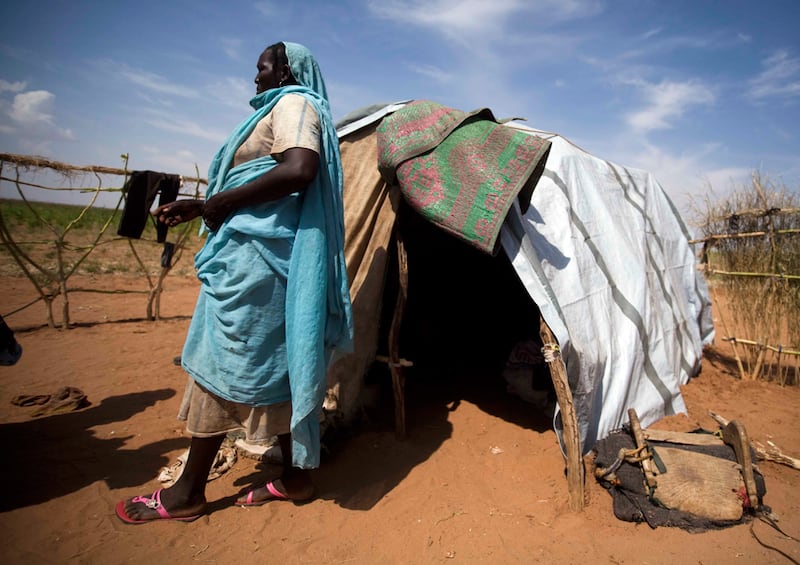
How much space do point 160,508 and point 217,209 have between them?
147 cm

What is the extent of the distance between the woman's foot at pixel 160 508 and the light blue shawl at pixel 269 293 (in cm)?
60

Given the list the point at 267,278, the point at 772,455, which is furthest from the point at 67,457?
the point at 772,455

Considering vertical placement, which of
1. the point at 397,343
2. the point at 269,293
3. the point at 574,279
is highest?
the point at 574,279

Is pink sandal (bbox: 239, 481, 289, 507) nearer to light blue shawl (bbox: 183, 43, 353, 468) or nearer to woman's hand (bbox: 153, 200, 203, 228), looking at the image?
light blue shawl (bbox: 183, 43, 353, 468)

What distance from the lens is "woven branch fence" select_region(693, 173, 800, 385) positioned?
4.73 m

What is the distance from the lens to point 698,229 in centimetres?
538

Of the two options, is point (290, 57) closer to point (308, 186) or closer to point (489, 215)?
point (308, 186)

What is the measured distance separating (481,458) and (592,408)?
32.9 inches

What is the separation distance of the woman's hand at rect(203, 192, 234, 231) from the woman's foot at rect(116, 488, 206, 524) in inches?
52.5

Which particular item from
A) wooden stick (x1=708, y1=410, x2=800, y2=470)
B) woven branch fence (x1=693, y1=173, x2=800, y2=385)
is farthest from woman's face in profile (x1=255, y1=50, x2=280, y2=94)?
woven branch fence (x1=693, y1=173, x2=800, y2=385)

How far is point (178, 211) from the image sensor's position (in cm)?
205

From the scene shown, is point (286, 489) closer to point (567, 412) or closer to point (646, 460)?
point (567, 412)

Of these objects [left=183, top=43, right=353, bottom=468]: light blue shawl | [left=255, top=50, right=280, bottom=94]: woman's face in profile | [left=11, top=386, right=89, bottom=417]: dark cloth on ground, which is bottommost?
[left=11, top=386, right=89, bottom=417]: dark cloth on ground

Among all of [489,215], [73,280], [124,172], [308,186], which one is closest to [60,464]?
[308,186]
